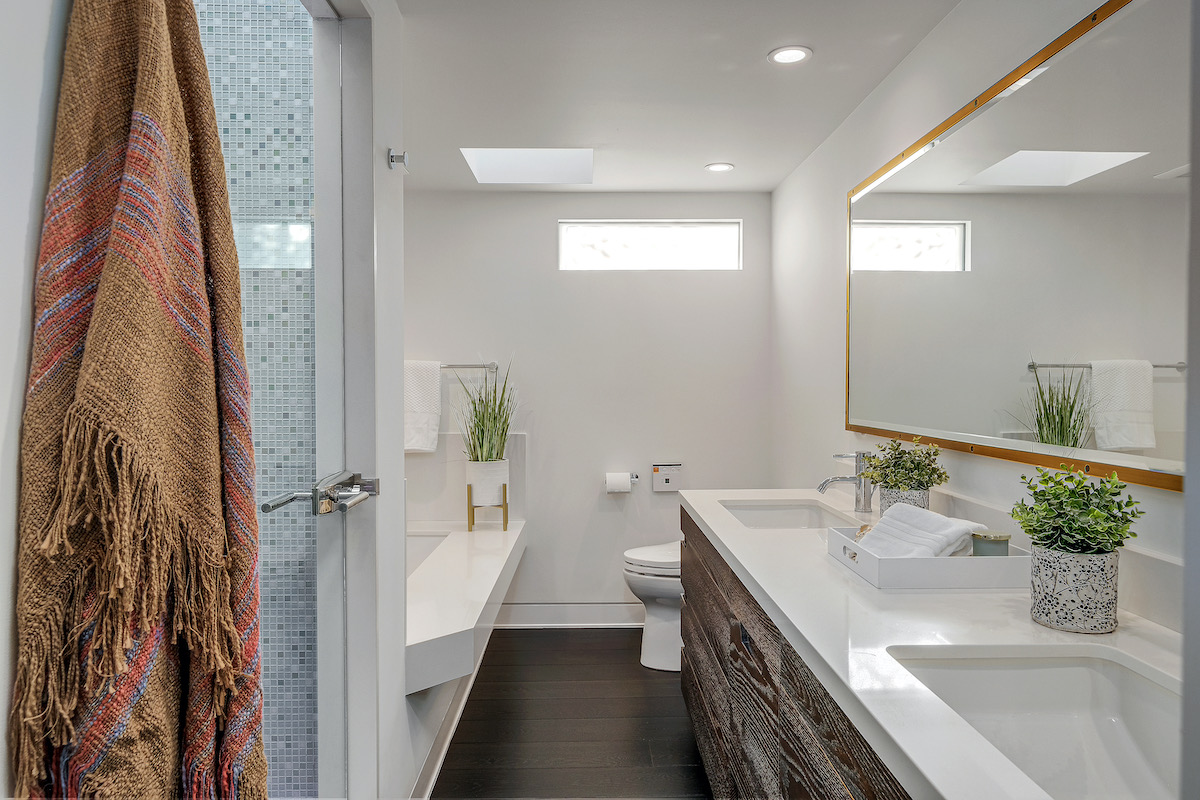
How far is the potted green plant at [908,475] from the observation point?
1860mm

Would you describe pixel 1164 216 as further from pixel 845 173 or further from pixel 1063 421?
pixel 845 173

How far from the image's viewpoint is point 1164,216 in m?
1.17

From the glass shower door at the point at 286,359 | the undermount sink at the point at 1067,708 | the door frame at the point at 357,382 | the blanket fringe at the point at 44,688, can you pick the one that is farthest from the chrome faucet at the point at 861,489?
the blanket fringe at the point at 44,688

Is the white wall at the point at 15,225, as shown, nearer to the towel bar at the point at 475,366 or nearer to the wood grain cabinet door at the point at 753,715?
the wood grain cabinet door at the point at 753,715

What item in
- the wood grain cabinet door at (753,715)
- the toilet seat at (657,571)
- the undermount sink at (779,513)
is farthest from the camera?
the toilet seat at (657,571)

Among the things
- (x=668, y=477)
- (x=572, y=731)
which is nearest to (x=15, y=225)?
(x=572, y=731)

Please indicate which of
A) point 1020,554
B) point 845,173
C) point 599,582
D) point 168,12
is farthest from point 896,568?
point 599,582

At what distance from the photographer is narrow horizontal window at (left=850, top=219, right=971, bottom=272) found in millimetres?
1840

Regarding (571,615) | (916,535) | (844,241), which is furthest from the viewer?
(571,615)

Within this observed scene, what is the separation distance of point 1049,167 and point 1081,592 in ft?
2.86

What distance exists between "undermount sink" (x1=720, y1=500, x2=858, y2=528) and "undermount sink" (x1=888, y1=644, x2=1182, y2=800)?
1323 mm

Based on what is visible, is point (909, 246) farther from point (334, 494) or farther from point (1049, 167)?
point (334, 494)

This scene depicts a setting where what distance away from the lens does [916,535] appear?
149 centimetres

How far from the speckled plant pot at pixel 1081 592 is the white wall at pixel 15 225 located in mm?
1379
